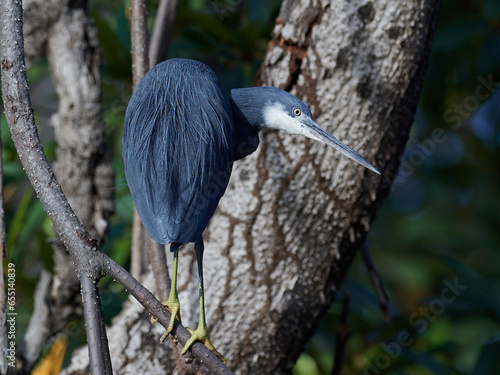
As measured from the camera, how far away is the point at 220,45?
1.80 m

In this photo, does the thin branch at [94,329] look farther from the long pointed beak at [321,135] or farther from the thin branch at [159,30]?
the thin branch at [159,30]

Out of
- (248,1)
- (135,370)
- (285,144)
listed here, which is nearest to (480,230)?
(248,1)

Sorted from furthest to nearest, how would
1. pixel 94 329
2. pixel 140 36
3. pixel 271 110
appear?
pixel 140 36 → pixel 271 110 → pixel 94 329

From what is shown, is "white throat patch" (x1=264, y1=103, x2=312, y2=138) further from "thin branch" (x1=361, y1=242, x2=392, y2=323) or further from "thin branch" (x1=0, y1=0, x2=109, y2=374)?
"thin branch" (x1=361, y1=242, x2=392, y2=323)

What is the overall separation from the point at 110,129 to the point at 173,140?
1.22 meters

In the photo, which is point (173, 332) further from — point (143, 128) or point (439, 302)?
point (439, 302)

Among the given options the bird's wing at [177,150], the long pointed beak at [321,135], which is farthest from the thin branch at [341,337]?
the bird's wing at [177,150]

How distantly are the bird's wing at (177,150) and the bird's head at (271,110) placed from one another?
5 centimetres

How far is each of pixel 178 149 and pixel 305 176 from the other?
0.46 m

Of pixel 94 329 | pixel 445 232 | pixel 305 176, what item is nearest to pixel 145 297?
pixel 94 329

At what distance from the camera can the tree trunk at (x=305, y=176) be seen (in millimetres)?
1147

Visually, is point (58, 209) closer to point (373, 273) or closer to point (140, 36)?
point (140, 36)

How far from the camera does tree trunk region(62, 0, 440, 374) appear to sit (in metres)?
1.15

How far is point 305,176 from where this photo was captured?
117 cm
